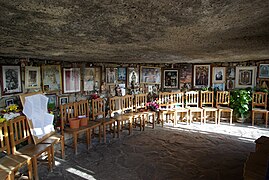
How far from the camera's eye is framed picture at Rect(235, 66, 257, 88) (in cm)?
623

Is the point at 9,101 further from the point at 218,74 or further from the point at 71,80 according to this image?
the point at 218,74

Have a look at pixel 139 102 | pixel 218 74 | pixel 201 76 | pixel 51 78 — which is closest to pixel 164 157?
pixel 139 102

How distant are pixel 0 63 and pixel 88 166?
2.63 meters

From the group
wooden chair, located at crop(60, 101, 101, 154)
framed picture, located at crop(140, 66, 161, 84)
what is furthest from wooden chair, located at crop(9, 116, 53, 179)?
framed picture, located at crop(140, 66, 161, 84)

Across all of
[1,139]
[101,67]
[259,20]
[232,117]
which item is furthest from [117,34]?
[232,117]

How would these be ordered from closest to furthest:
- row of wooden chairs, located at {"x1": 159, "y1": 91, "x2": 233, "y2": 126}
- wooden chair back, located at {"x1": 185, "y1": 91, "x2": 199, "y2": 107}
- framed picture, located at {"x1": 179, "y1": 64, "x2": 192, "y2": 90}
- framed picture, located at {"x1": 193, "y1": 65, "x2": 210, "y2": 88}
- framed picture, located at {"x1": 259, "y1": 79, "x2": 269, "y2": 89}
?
framed picture, located at {"x1": 259, "y1": 79, "x2": 269, "y2": 89} → row of wooden chairs, located at {"x1": 159, "y1": 91, "x2": 233, "y2": 126} → wooden chair back, located at {"x1": 185, "y1": 91, "x2": 199, "y2": 107} → framed picture, located at {"x1": 193, "y1": 65, "x2": 210, "y2": 88} → framed picture, located at {"x1": 179, "y1": 64, "x2": 192, "y2": 90}

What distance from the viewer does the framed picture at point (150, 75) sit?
681 cm

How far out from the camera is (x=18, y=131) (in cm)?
320

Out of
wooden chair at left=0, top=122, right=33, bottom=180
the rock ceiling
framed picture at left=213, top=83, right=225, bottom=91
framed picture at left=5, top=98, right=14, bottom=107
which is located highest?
the rock ceiling

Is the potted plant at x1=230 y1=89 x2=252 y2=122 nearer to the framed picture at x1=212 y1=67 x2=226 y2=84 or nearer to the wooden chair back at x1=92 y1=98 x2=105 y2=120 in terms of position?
the framed picture at x1=212 y1=67 x2=226 y2=84

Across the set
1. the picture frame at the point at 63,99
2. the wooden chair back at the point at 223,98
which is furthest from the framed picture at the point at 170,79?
the picture frame at the point at 63,99

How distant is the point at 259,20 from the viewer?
5.20ft

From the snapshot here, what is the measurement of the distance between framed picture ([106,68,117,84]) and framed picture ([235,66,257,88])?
14.4 ft

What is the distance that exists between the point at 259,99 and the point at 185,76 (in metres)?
2.51
